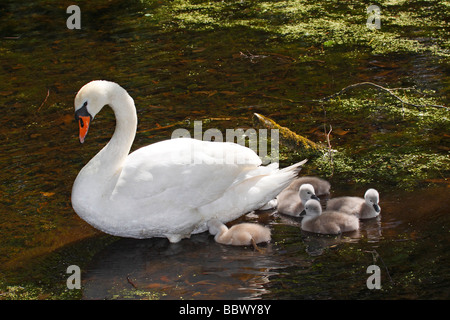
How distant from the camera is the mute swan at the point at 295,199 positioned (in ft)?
19.6

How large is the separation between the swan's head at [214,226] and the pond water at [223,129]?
13 centimetres

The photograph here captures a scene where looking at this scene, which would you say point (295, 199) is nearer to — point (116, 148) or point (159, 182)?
point (159, 182)

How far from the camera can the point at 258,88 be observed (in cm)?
916

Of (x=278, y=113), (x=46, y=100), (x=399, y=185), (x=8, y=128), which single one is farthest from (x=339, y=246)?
(x=46, y=100)

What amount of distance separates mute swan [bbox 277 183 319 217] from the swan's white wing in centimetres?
52

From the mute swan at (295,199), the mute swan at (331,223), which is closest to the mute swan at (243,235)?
the mute swan at (331,223)

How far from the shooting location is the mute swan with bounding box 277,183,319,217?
596 cm

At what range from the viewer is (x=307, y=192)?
235 inches

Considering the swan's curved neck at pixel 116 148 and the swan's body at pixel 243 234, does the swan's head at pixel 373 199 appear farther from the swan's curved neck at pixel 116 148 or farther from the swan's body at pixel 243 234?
the swan's curved neck at pixel 116 148

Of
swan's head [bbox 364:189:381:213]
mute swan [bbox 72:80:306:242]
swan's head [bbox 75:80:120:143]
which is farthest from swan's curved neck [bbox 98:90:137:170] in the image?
swan's head [bbox 364:189:381:213]

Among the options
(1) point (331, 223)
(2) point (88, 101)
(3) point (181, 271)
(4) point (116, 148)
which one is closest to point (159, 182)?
Answer: (4) point (116, 148)

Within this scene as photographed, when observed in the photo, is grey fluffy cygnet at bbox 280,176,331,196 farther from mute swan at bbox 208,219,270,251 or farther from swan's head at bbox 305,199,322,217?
mute swan at bbox 208,219,270,251

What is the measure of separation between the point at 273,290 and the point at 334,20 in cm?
814

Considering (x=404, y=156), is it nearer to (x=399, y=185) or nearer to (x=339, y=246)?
(x=399, y=185)
